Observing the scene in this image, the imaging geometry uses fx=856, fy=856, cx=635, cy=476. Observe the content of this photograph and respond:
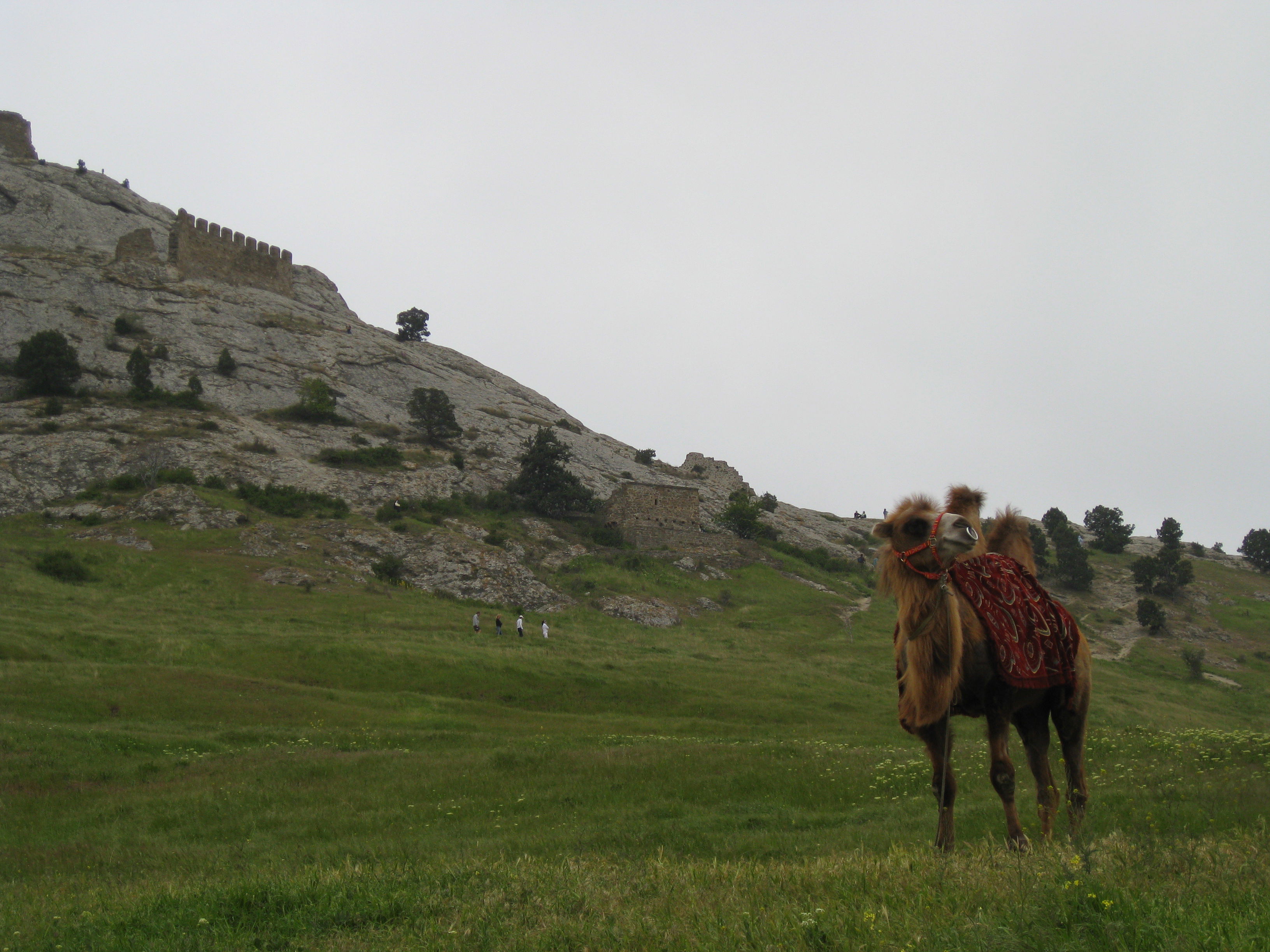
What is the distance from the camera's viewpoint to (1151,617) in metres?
65.7

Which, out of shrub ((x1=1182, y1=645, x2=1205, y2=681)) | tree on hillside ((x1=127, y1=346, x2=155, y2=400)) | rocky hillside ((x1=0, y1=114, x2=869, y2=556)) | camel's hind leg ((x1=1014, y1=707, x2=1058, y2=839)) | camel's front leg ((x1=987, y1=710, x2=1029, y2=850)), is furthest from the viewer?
tree on hillside ((x1=127, y1=346, x2=155, y2=400))

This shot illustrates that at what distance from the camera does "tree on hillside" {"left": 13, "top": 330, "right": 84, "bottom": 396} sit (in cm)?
7119

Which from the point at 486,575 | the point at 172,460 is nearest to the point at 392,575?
the point at 486,575

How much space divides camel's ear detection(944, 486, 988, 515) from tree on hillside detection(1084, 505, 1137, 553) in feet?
344

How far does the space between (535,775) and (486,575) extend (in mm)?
38962

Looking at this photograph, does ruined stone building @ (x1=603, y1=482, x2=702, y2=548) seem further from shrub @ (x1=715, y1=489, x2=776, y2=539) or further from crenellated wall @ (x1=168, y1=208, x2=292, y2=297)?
crenellated wall @ (x1=168, y1=208, x2=292, y2=297)

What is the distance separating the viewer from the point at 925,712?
811 cm

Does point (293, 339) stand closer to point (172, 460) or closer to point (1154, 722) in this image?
point (172, 460)

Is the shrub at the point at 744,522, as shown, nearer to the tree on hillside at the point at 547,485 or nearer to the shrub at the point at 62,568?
the tree on hillside at the point at 547,485

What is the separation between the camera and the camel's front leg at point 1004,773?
7.91 metres

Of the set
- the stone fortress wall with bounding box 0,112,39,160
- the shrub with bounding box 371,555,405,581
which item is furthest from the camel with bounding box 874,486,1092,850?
the stone fortress wall with bounding box 0,112,39,160

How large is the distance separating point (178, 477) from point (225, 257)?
55150 millimetres

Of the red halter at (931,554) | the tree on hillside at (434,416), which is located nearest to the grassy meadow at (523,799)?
the red halter at (931,554)

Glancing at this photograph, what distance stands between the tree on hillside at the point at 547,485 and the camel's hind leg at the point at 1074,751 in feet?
213
